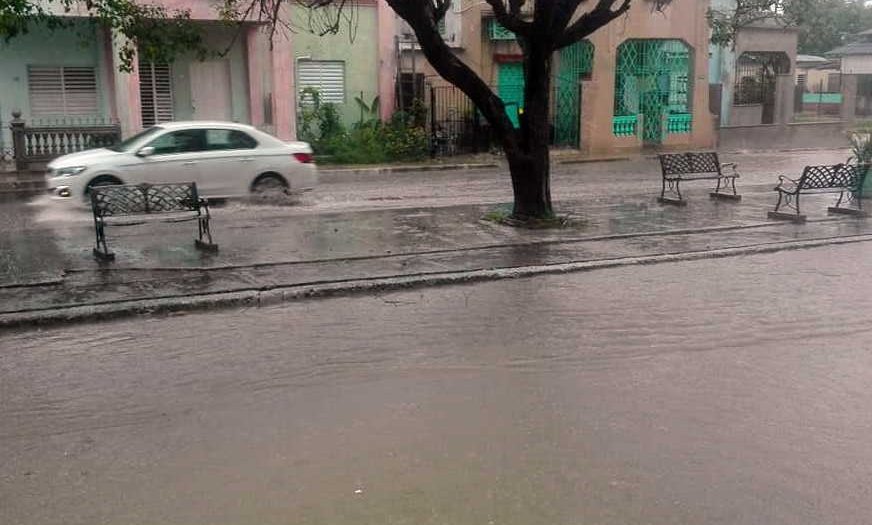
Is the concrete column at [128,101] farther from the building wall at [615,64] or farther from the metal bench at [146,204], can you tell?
the building wall at [615,64]

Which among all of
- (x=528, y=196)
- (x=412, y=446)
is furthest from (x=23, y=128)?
(x=412, y=446)

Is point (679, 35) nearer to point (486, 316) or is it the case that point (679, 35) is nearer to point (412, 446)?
point (486, 316)

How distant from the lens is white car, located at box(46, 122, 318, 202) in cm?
1430

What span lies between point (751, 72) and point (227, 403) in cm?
3287

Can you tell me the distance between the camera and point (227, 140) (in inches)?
603

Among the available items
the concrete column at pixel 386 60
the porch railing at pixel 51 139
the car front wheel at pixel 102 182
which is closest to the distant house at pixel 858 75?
the concrete column at pixel 386 60

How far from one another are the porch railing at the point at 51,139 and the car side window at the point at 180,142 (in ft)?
23.1

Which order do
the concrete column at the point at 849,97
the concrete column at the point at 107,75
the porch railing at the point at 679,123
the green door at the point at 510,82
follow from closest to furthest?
the concrete column at the point at 107,75, the green door at the point at 510,82, the porch railing at the point at 679,123, the concrete column at the point at 849,97

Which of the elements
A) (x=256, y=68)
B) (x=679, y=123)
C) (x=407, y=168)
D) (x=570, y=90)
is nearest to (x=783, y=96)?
(x=679, y=123)

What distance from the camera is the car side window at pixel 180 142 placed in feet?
48.4

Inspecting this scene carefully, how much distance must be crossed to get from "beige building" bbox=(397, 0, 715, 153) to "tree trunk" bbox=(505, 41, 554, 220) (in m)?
12.8

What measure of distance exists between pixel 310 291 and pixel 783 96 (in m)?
28.2

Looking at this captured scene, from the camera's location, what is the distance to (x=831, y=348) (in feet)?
23.6

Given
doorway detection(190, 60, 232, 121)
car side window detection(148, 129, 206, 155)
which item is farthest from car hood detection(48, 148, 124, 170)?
doorway detection(190, 60, 232, 121)
